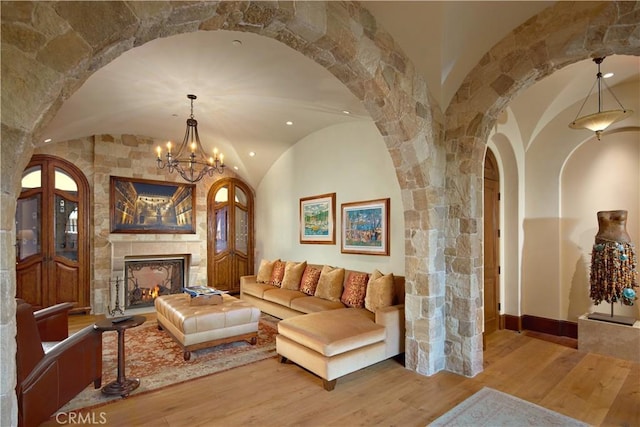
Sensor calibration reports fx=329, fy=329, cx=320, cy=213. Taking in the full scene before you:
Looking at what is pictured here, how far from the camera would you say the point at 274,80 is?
3.70 m

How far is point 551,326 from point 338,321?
3196mm

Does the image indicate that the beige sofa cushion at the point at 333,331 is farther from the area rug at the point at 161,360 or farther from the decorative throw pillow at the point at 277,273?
the decorative throw pillow at the point at 277,273

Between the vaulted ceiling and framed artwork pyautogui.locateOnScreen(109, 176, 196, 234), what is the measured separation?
1.10m

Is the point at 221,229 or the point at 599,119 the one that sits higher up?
the point at 599,119

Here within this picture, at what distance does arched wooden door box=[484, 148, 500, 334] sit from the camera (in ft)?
14.9

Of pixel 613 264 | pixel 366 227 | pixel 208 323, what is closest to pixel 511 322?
pixel 613 264

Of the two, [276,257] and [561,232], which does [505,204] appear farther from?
[276,257]

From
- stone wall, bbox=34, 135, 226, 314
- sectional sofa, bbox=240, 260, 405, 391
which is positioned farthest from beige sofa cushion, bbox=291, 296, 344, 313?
stone wall, bbox=34, 135, 226, 314

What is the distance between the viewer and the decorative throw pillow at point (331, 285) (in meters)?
4.61

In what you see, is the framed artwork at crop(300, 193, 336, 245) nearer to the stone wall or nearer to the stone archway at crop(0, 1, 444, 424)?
the stone archway at crop(0, 1, 444, 424)

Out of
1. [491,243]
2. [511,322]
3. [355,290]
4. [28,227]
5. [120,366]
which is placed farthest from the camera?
[28,227]

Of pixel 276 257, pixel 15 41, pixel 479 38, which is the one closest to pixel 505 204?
pixel 479 38

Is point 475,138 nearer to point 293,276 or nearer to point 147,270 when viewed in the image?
point 293,276

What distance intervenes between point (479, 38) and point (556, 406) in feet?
10.6
